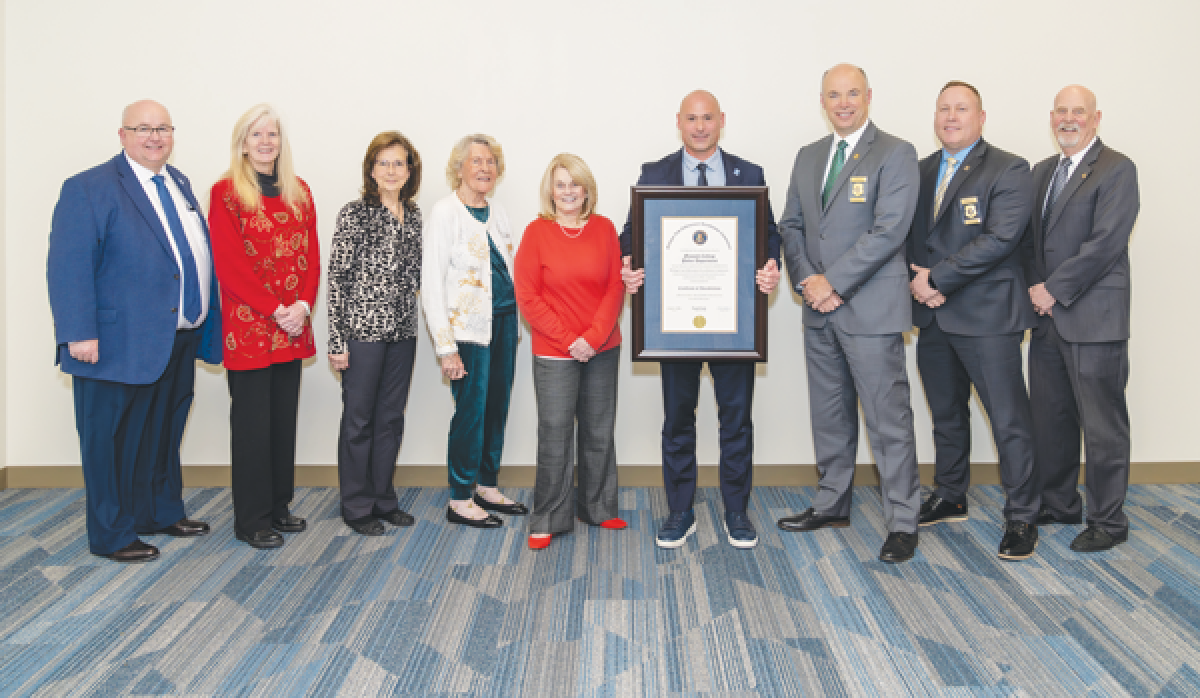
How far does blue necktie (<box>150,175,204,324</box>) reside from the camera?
10.4 feet

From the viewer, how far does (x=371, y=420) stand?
11.4 feet

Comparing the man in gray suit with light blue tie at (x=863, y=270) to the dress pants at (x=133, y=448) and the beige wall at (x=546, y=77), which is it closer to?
the beige wall at (x=546, y=77)

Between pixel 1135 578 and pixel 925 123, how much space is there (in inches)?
89.4

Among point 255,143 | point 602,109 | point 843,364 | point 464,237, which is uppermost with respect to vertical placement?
point 602,109

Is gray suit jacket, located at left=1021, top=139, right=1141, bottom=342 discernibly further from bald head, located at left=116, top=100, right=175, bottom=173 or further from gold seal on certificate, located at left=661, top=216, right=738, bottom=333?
bald head, located at left=116, top=100, right=175, bottom=173

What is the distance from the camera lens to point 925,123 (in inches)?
155

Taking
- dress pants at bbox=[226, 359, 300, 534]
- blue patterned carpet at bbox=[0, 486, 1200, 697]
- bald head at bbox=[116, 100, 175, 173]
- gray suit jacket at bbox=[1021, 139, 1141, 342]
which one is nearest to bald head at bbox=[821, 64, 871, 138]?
gray suit jacket at bbox=[1021, 139, 1141, 342]

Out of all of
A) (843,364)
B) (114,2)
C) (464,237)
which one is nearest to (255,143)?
(464,237)

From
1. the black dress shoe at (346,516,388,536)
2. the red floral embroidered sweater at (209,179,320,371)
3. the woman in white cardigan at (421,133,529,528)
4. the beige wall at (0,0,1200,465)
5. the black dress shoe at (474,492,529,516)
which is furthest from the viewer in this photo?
the beige wall at (0,0,1200,465)

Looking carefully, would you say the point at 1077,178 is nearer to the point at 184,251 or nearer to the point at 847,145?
the point at 847,145

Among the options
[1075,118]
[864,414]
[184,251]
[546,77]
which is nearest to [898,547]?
[864,414]

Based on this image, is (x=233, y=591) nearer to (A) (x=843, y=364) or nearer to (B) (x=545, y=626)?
(B) (x=545, y=626)

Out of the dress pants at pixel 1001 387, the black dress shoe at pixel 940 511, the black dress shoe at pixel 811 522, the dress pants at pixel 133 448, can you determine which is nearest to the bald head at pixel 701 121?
the dress pants at pixel 1001 387

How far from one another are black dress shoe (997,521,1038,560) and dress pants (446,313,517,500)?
2190 millimetres
